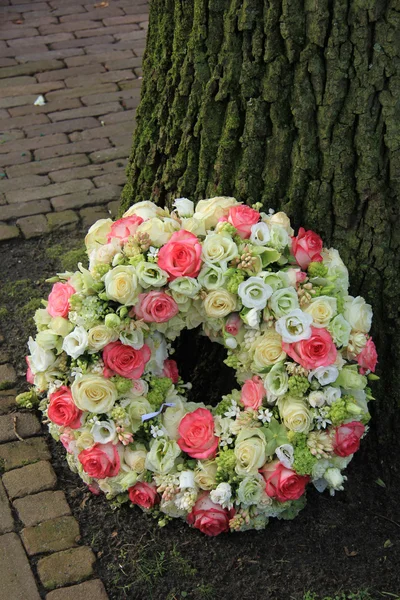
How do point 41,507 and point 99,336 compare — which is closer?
point 99,336

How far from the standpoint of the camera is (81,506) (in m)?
2.99

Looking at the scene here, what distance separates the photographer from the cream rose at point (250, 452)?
2.66m

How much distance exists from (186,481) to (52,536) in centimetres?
54

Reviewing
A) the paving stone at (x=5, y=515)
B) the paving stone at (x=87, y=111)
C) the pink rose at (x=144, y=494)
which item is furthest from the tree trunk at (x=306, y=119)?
the paving stone at (x=87, y=111)

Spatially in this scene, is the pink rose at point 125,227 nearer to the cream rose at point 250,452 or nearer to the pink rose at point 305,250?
the pink rose at point 305,250

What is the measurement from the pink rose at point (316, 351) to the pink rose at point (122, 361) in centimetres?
53

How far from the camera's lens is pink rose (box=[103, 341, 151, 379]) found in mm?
2740

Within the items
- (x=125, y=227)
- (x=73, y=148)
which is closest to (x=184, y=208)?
(x=125, y=227)

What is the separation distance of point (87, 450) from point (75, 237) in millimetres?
1908

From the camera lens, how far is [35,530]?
2.88 meters

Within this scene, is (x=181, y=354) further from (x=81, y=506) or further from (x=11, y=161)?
(x=11, y=161)

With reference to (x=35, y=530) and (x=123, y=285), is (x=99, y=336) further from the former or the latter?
(x=35, y=530)

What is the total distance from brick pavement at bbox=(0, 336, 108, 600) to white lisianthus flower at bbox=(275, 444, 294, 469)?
73 cm

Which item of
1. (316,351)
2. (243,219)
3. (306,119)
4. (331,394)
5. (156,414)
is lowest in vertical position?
(156,414)
